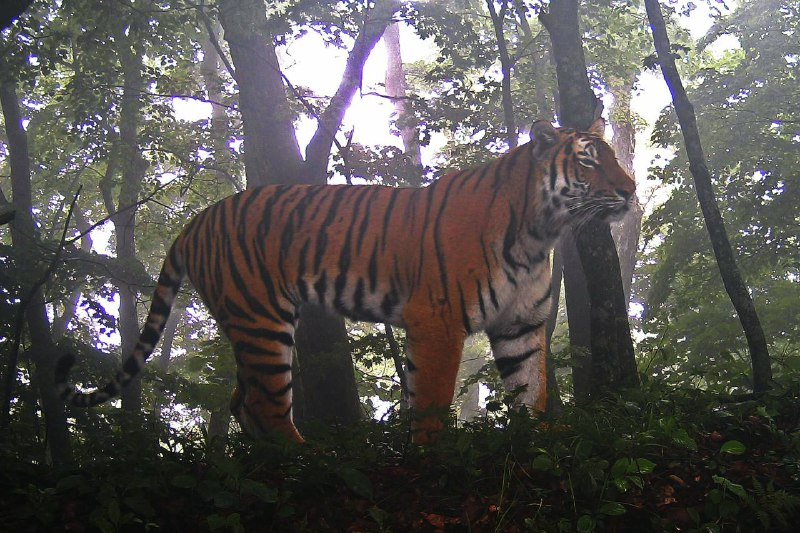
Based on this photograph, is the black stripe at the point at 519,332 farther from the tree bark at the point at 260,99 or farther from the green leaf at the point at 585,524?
the tree bark at the point at 260,99

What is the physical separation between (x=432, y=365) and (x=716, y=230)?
2.15 meters

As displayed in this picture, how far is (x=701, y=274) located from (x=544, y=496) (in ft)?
27.4

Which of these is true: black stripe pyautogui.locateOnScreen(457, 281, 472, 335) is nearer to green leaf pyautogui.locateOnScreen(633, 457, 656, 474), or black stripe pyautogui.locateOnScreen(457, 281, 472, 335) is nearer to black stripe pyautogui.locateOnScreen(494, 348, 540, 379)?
black stripe pyautogui.locateOnScreen(494, 348, 540, 379)

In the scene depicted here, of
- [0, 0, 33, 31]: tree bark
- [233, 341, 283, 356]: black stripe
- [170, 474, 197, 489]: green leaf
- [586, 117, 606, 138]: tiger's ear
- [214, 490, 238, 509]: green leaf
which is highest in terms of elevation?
[0, 0, 33, 31]: tree bark

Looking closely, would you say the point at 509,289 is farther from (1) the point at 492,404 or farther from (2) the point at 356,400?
(2) the point at 356,400

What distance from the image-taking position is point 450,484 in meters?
3.01

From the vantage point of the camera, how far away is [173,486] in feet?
9.48

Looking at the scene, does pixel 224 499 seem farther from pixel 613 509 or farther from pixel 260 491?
pixel 613 509

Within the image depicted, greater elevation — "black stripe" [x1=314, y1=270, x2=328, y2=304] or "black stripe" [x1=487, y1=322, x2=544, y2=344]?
"black stripe" [x1=314, y1=270, x2=328, y2=304]

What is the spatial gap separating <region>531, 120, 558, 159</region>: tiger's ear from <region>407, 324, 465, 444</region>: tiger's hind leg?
1459 millimetres

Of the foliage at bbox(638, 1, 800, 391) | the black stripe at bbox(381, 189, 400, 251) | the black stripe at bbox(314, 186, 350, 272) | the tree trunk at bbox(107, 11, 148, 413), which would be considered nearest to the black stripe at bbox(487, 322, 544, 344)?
the black stripe at bbox(381, 189, 400, 251)

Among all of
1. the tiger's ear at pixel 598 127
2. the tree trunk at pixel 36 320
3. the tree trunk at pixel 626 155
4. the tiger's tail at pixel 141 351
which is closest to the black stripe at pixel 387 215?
the tiger's ear at pixel 598 127

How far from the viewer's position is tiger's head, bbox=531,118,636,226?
4.58 meters

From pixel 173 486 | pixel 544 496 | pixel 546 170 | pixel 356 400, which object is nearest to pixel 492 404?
pixel 544 496
